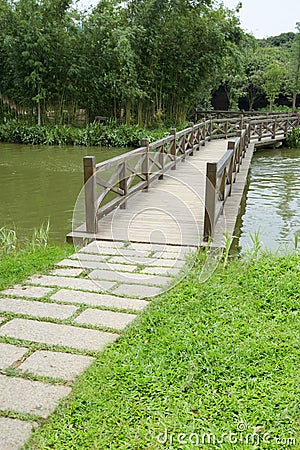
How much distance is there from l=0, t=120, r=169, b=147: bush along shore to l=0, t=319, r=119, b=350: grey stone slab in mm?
11809

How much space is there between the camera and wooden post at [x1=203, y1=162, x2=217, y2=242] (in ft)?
14.8

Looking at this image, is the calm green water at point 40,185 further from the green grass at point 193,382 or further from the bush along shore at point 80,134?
the green grass at point 193,382

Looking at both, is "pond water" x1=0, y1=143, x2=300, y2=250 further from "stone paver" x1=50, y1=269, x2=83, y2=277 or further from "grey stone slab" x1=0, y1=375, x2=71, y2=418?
"grey stone slab" x1=0, y1=375, x2=71, y2=418

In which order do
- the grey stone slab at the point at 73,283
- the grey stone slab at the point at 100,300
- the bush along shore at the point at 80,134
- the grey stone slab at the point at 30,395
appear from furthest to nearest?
1. the bush along shore at the point at 80,134
2. the grey stone slab at the point at 73,283
3. the grey stone slab at the point at 100,300
4. the grey stone slab at the point at 30,395

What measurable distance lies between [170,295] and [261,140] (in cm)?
1285

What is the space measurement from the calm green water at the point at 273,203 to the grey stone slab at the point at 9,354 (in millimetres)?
2690

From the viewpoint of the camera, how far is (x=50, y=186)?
29.8ft

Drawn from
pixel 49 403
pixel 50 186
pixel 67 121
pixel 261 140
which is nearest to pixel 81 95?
pixel 67 121

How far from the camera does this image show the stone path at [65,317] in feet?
7.00

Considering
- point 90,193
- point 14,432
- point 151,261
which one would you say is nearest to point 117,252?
point 151,261

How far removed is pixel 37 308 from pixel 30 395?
955 millimetres

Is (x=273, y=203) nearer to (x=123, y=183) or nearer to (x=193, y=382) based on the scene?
(x=123, y=183)

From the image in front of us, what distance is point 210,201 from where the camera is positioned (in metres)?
4.52

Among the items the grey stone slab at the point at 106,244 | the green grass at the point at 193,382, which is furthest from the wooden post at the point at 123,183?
the green grass at the point at 193,382
